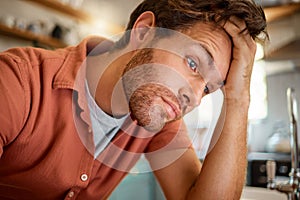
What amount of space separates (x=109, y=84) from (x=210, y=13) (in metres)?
0.28

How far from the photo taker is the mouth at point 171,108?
2.43 ft

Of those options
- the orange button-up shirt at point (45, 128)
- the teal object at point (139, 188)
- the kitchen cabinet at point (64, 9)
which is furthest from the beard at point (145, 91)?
the kitchen cabinet at point (64, 9)

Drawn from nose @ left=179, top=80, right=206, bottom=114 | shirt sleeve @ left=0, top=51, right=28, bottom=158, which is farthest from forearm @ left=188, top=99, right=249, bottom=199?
shirt sleeve @ left=0, top=51, right=28, bottom=158

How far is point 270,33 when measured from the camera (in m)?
1.69

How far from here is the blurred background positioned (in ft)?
6.84

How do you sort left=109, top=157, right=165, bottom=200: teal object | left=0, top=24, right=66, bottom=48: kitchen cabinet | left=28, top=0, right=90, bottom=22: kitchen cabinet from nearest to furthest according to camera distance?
left=109, top=157, right=165, bottom=200: teal object
left=0, top=24, right=66, bottom=48: kitchen cabinet
left=28, top=0, right=90, bottom=22: kitchen cabinet

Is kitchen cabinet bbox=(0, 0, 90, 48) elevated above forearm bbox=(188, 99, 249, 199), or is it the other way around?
kitchen cabinet bbox=(0, 0, 90, 48)

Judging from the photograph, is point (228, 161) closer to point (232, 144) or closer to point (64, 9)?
point (232, 144)

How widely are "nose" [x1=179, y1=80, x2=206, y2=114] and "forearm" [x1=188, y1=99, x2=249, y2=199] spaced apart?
0.34ft

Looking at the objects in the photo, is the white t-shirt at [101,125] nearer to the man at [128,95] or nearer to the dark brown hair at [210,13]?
the man at [128,95]

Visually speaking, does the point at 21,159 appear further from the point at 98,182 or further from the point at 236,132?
the point at 236,132

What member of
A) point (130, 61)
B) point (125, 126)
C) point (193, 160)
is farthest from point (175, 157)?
point (130, 61)

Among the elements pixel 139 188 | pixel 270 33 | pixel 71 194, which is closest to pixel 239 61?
pixel 71 194

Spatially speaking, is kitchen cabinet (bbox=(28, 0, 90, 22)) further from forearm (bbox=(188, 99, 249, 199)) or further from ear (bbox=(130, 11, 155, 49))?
forearm (bbox=(188, 99, 249, 199))
